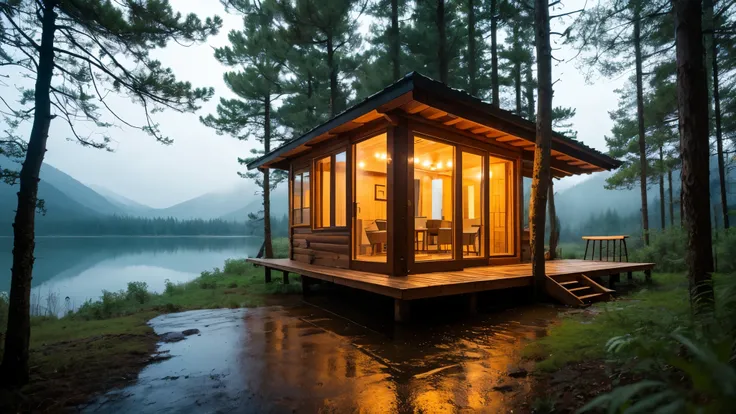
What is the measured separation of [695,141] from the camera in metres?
3.15

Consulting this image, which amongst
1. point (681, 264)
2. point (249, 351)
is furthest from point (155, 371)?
point (681, 264)

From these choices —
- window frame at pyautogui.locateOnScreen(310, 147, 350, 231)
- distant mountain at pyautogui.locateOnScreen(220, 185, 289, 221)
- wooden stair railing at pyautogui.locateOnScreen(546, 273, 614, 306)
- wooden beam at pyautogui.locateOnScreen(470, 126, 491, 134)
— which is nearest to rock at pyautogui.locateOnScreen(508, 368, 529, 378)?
wooden stair railing at pyautogui.locateOnScreen(546, 273, 614, 306)

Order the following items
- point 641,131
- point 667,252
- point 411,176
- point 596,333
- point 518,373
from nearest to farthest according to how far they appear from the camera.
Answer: point 518,373 → point 596,333 → point 411,176 → point 667,252 → point 641,131

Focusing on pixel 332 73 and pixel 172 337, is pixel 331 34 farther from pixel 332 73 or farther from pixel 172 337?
pixel 172 337

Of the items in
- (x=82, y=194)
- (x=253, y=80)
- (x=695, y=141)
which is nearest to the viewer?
(x=695, y=141)

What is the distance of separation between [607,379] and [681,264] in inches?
339

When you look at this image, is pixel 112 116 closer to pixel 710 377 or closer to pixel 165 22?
pixel 165 22

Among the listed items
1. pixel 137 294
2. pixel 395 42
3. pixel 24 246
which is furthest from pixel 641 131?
pixel 137 294

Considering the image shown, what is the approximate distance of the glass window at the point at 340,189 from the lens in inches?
282

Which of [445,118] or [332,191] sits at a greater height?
[445,118]

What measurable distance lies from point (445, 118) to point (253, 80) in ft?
33.2

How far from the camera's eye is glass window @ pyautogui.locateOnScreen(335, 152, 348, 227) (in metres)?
→ 7.16

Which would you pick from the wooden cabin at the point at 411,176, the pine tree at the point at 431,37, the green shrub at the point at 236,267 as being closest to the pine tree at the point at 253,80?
the green shrub at the point at 236,267

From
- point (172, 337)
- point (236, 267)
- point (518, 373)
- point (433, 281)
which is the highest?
point (433, 281)
